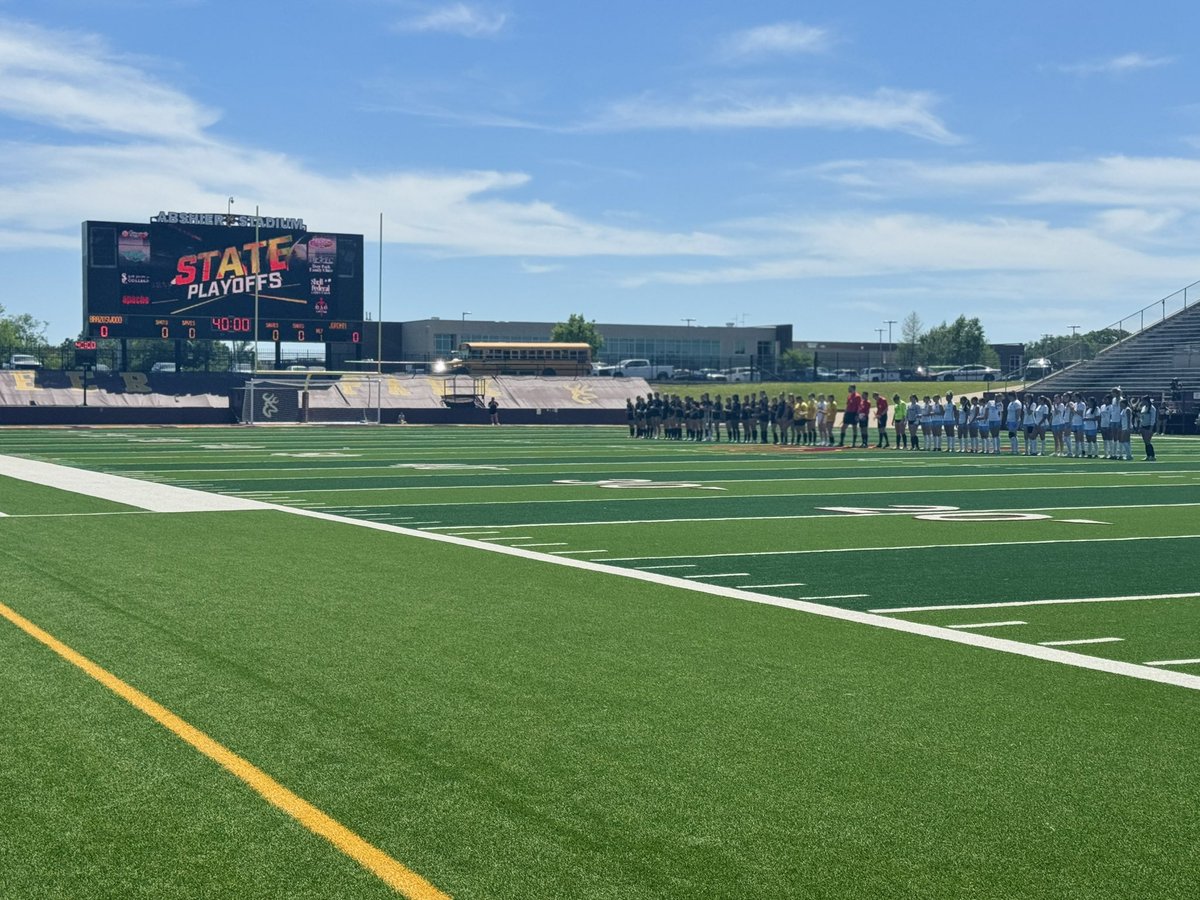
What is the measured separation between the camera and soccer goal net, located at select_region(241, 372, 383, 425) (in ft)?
153

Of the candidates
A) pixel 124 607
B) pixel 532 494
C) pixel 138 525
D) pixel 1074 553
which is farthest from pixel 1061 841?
pixel 532 494

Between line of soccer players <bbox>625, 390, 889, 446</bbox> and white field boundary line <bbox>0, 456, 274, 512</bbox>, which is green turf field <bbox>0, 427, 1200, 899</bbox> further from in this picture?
line of soccer players <bbox>625, 390, 889, 446</bbox>

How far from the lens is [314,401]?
50375 mm

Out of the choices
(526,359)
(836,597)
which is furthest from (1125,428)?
(526,359)

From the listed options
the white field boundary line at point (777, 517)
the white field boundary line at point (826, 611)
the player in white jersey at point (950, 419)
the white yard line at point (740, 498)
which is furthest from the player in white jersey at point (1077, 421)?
the white field boundary line at point (826, 611)

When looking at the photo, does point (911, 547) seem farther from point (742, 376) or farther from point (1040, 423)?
point (742, 376)

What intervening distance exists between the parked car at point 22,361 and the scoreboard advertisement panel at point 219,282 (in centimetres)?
902

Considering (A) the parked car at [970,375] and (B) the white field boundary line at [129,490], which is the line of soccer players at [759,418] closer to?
(B) the white field boundary line at [129,490]

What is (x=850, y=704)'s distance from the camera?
18.2 ft

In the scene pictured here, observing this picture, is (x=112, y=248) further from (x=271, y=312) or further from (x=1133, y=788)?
(x=1133, y=788)

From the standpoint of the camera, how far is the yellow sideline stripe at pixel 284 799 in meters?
3.60

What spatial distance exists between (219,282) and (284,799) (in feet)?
169

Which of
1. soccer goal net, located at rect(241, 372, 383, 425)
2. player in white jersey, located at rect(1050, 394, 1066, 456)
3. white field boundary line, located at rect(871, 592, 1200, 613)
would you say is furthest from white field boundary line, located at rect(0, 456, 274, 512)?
soccer goal net, located at rect(241, 372, 383, 425)

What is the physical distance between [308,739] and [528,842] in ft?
4.42
